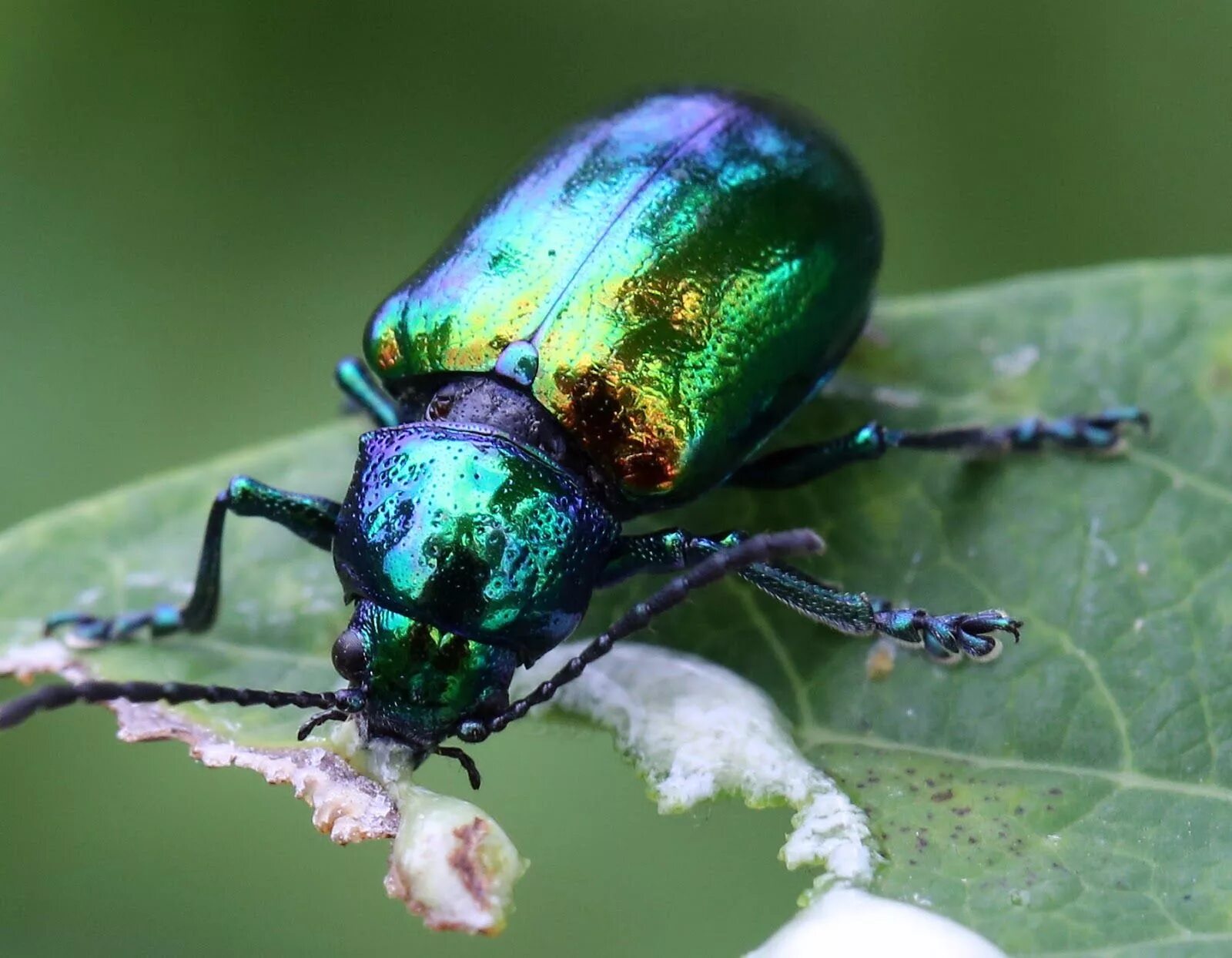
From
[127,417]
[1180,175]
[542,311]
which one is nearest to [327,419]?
[127,417]

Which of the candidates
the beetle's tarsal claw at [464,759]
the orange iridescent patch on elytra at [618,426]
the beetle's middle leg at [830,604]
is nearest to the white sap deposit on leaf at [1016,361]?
the beetle's middle leg at [830,604]

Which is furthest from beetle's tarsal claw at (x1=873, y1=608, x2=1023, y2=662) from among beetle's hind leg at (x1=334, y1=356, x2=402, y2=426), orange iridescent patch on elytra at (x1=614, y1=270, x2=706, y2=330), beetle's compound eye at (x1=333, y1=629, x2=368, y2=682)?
beetle's hind leg at (x1=334, y1=356, x2=402, y2=426)

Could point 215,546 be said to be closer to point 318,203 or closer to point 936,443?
point 936,443

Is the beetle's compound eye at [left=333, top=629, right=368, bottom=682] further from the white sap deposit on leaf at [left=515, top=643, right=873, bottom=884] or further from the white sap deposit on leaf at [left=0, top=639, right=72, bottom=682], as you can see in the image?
the white sap deposit on leaf at [left=0, top=639, right=72, bottom=682]

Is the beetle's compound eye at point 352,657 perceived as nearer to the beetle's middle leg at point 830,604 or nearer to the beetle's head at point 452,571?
the beetle's head at point 452,571

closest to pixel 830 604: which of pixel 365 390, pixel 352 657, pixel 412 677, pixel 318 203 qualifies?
pixel 412 677

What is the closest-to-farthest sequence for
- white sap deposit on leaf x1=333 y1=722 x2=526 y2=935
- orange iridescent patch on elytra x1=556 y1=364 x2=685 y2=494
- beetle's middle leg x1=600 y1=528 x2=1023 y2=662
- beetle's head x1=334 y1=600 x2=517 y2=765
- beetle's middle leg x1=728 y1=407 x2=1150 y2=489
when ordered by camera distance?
white sap deposit on leaf x1=333 y1=722 x2=526 y2=935, beetle's head x1=334 y1=600 x2=517 y2=765, beetle's middle leg x1=600 y1=528 x2=1023 y2=662, orange iridescent patch on elytra x1=556 y1=364 x2=685 y2=494, beetle's middle leg x1=728 y1=407 x2=1150 y2=489
